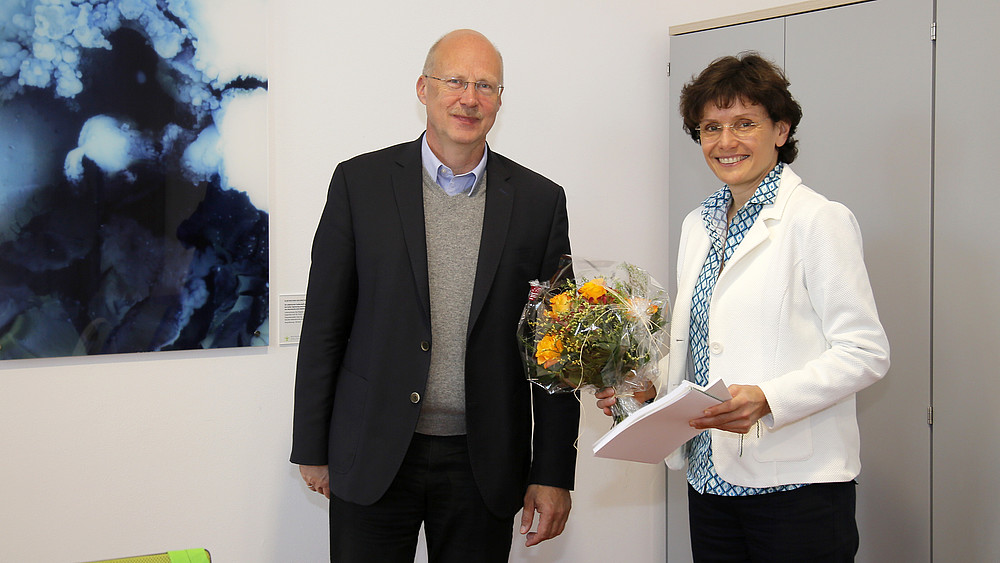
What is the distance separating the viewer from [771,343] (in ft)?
5.46

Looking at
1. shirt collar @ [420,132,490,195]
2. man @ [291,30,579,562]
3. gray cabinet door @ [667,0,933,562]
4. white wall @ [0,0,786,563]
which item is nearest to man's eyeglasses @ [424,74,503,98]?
man @ [291,30,579,562]

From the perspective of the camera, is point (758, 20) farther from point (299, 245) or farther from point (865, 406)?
point (299, 245)

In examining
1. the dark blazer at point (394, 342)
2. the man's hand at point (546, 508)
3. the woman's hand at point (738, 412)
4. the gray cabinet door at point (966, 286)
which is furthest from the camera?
the gray cabinet door at point (966, 286)

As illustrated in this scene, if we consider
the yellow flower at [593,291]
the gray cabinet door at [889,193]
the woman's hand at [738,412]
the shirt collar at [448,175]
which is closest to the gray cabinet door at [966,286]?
the gray cabinet door at [889,193]

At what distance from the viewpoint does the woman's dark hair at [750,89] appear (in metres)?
1.74

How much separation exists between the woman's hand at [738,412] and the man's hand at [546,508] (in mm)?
496

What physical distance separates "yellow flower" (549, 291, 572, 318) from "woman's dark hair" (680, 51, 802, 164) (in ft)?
1.94

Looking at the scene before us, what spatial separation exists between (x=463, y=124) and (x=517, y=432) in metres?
0.78

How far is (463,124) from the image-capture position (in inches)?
73.5

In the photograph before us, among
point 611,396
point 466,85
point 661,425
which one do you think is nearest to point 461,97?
point 466,85

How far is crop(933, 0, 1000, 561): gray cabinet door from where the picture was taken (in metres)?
2.27

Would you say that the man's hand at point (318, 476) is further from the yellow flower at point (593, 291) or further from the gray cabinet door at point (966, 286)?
the gray cabinet door at point (966, 286)

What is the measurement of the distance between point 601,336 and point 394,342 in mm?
509

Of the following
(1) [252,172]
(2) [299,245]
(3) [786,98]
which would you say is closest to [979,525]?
(3) [786,98]
